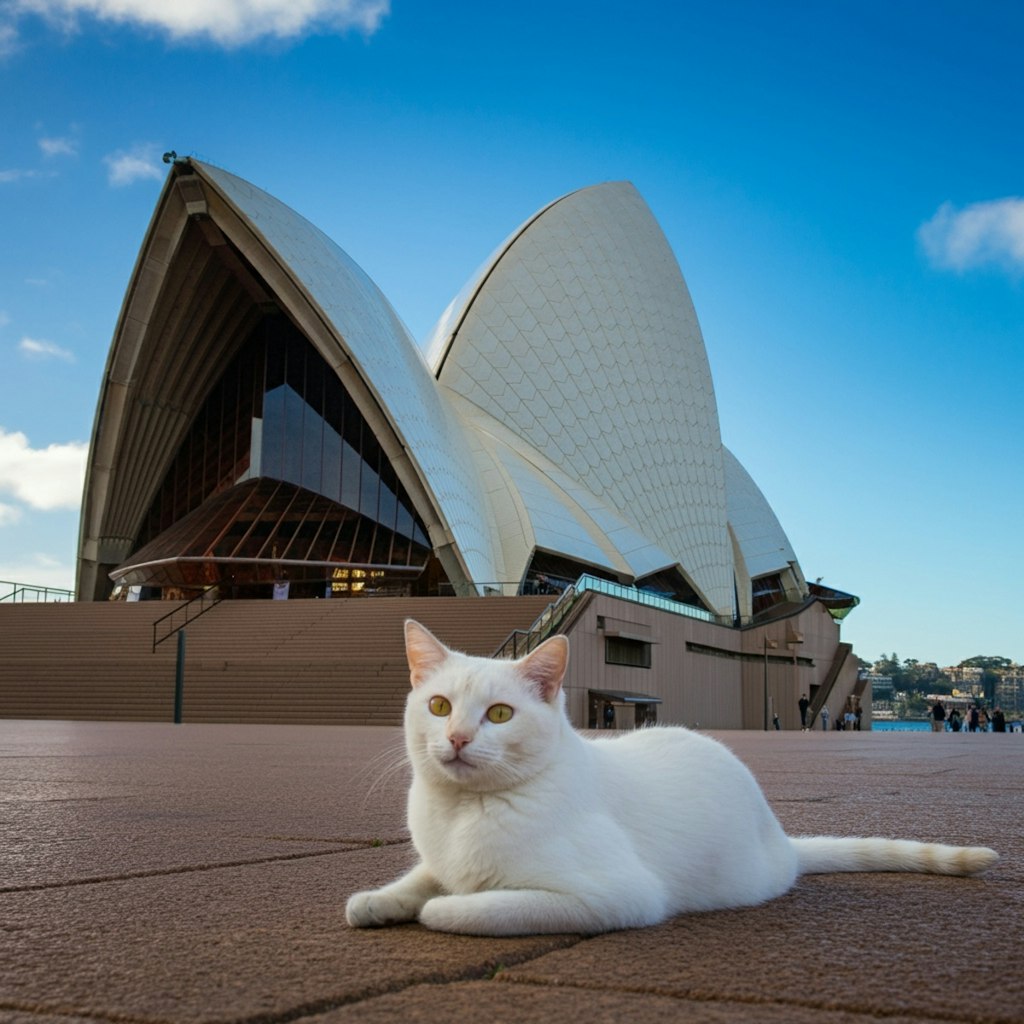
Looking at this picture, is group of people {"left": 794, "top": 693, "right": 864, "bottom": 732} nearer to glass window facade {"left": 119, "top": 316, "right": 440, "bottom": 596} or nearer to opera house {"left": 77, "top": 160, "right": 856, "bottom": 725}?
opera house {"left": 77, "top": 160, "right": 856, "bottom": 725}

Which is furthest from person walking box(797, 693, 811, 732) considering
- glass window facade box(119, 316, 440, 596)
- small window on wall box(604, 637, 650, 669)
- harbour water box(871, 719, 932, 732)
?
glass window facade box(119, 316, 440, 596)

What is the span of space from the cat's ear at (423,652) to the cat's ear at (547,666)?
0.17 m

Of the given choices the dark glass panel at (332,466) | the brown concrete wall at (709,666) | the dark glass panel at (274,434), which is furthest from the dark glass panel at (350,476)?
the brown concrete wall at (709,666)

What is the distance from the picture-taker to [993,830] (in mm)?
3402

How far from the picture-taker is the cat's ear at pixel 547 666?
1.92 m

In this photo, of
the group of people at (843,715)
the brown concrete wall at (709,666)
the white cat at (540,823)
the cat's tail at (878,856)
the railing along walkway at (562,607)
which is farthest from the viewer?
the group of people at (843,715)


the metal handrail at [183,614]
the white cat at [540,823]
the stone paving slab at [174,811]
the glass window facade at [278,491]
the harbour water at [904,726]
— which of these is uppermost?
the glass window facade at [278,491]

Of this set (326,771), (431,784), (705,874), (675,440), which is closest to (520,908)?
(431,784)

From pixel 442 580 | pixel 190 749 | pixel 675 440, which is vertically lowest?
pixel 190 749

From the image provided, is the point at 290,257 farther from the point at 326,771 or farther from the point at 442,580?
the point at 326,771

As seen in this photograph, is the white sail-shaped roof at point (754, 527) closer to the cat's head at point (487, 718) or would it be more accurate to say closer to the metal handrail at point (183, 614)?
the metal handrail at point (183, 614)

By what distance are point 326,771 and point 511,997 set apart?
507cm

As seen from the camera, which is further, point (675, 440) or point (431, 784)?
point (675, 440)

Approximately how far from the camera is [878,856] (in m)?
2.41
